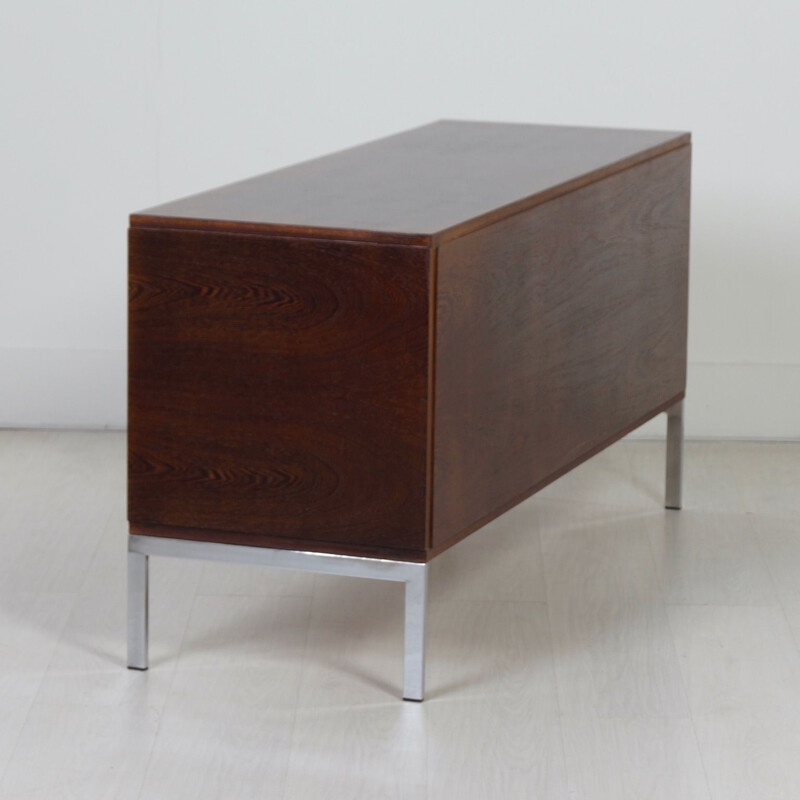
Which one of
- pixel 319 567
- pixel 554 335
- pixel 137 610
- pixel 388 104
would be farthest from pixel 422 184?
pixel 388 104

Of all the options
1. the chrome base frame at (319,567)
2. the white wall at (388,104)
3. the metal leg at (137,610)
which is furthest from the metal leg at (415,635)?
the white wall at (388,104)

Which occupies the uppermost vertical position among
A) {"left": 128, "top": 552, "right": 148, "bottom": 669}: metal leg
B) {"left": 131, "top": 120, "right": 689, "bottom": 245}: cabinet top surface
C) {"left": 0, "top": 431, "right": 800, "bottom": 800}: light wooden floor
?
{"left": 131, "top": 120, "right": 689, "bottom": 245}: cabinet top surface

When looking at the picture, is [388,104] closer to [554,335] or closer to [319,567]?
[554,335]

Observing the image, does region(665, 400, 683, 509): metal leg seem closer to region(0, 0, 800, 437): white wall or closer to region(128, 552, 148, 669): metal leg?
region(0, 0, 800, 437): white wall

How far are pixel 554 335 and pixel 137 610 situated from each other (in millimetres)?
669

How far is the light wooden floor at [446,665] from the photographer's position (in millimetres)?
1947

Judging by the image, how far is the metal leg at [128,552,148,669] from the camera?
2180 mm

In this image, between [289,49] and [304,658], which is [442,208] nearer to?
[304,658]

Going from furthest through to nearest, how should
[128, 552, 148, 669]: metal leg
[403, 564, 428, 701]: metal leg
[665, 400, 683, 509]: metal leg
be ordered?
[665, 400, 683, 509]: metal leg
[128, 552, 148, 669]: metal leg
[403, 564, 428, 701]: metal leg

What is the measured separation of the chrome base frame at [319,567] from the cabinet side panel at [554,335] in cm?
7

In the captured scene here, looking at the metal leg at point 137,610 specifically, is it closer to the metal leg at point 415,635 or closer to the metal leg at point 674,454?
the metal leg at point 415,635

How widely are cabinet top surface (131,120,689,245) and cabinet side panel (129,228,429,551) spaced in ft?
0.09

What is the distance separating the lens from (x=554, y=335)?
2303mm

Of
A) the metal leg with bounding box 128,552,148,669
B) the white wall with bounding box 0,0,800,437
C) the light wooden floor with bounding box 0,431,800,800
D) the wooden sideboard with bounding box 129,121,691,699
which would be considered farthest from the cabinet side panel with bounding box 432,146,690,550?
the white wall with bounding box 0,0,800,437
